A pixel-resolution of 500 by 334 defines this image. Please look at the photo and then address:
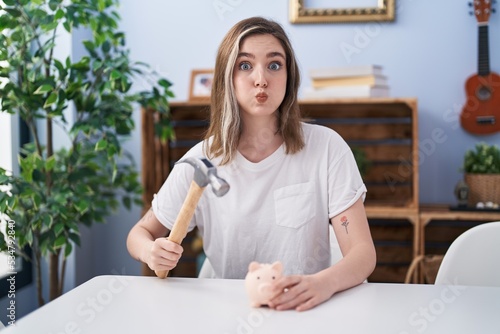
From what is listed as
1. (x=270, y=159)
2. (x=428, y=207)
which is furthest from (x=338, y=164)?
(x=428, y=207)

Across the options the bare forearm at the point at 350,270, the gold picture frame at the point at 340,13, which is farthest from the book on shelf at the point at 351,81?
the bare forearm at the point at 350,270

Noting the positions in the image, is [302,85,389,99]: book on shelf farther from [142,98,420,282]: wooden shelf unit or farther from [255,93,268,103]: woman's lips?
[255,93,268,103]: woman's lips

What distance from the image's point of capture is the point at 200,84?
2.80m

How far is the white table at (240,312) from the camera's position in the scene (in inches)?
36.9

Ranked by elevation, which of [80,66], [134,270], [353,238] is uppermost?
[80,66]

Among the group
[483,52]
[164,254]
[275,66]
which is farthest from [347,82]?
[164,254]

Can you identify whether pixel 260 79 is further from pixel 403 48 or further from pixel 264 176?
pixel 403 48

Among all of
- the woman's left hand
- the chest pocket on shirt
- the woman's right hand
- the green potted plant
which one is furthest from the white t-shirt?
the green potted plant

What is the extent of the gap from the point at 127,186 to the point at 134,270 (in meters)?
0.62

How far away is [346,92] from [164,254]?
1.58 metres

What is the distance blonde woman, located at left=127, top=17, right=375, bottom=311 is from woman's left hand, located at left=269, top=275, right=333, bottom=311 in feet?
1.11

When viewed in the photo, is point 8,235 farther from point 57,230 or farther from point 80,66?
point 80,66

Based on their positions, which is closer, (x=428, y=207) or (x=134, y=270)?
(x=428, y=207)

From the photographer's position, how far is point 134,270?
2969mm
